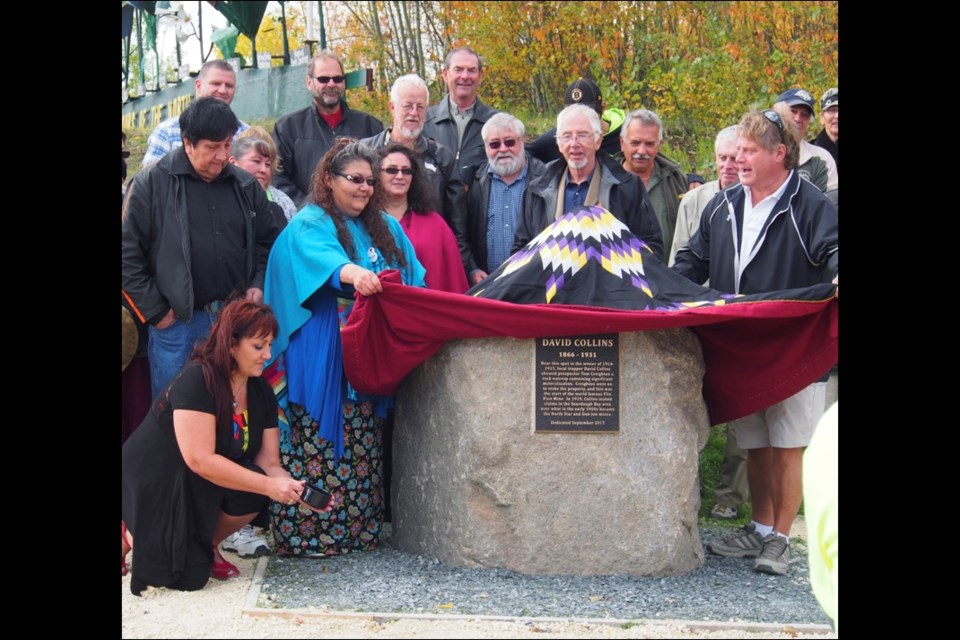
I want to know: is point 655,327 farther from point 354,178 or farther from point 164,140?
point 164,140

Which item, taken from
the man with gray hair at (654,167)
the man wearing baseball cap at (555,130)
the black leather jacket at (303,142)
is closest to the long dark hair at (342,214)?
the black leather jacket at (303,142)

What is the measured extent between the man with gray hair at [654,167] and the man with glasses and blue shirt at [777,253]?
1.44 m

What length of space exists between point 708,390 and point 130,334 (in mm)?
2802

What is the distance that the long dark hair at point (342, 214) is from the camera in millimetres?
5449

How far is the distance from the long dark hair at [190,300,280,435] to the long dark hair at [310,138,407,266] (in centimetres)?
69

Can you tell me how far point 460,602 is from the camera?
15.4 ft

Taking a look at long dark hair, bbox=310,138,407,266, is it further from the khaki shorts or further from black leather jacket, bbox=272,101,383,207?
the khaki shorts

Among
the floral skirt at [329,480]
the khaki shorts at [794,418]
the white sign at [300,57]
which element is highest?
the white sign at [300,57]

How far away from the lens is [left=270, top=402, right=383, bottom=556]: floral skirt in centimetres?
544

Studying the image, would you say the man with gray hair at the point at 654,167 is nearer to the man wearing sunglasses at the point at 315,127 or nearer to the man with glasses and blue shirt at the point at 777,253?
Answer: the man with glasses and blue shirt at the point at 777,253

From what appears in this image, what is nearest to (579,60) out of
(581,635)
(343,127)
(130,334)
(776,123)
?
(343,127)

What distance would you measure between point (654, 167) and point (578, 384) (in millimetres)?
2483

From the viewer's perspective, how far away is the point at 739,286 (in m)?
5.51

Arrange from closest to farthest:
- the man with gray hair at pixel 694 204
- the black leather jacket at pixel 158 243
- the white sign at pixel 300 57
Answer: the black leather jacket at pixel 158 243, the man with gray hair at pixel 694 204, the white sign at pixel 300 57
